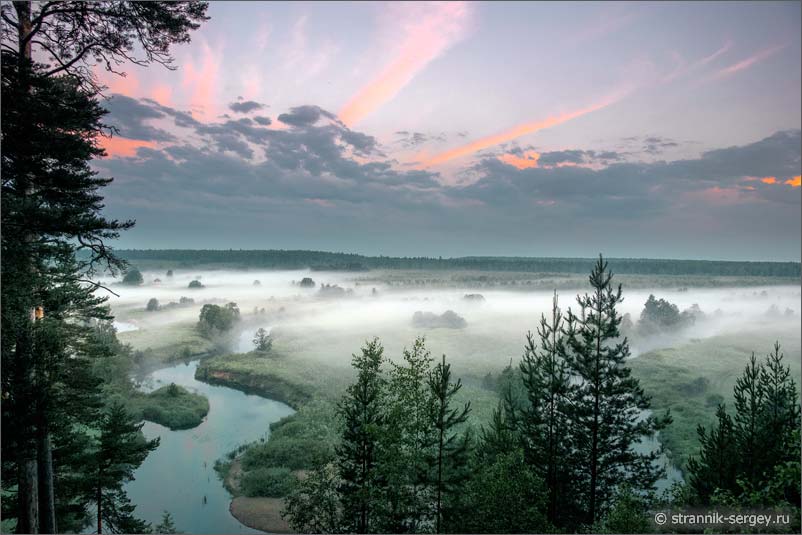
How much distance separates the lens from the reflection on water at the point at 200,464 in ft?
90.2

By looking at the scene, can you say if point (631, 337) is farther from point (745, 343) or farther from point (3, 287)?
point (3, 287)

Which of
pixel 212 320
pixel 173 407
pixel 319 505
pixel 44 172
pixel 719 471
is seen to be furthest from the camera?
pixel 212 320

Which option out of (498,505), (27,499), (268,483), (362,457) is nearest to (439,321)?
(268,483)

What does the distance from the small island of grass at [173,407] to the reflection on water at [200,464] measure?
0.73 m

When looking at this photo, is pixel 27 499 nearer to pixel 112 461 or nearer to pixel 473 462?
pixel 112 461

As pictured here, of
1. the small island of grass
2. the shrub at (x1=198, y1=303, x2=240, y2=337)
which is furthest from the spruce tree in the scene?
the shrub at (x1=198, y1=303, x2=240, y2=337)

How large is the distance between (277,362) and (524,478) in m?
53.4

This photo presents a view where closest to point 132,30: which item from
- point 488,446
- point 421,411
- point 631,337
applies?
point 421,411

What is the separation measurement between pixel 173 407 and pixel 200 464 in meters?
12.5

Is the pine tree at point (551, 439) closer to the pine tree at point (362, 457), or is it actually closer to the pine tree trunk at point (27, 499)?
the pine tree at point (362, 457)

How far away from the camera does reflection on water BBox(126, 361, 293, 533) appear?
90.2 ft

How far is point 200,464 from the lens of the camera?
3494cm

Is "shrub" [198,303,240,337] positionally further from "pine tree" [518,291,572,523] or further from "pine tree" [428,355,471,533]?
"pine tree" [428,355,471,533]

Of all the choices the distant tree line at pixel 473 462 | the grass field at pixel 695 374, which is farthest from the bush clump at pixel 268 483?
the grass field at pixel 695 374
